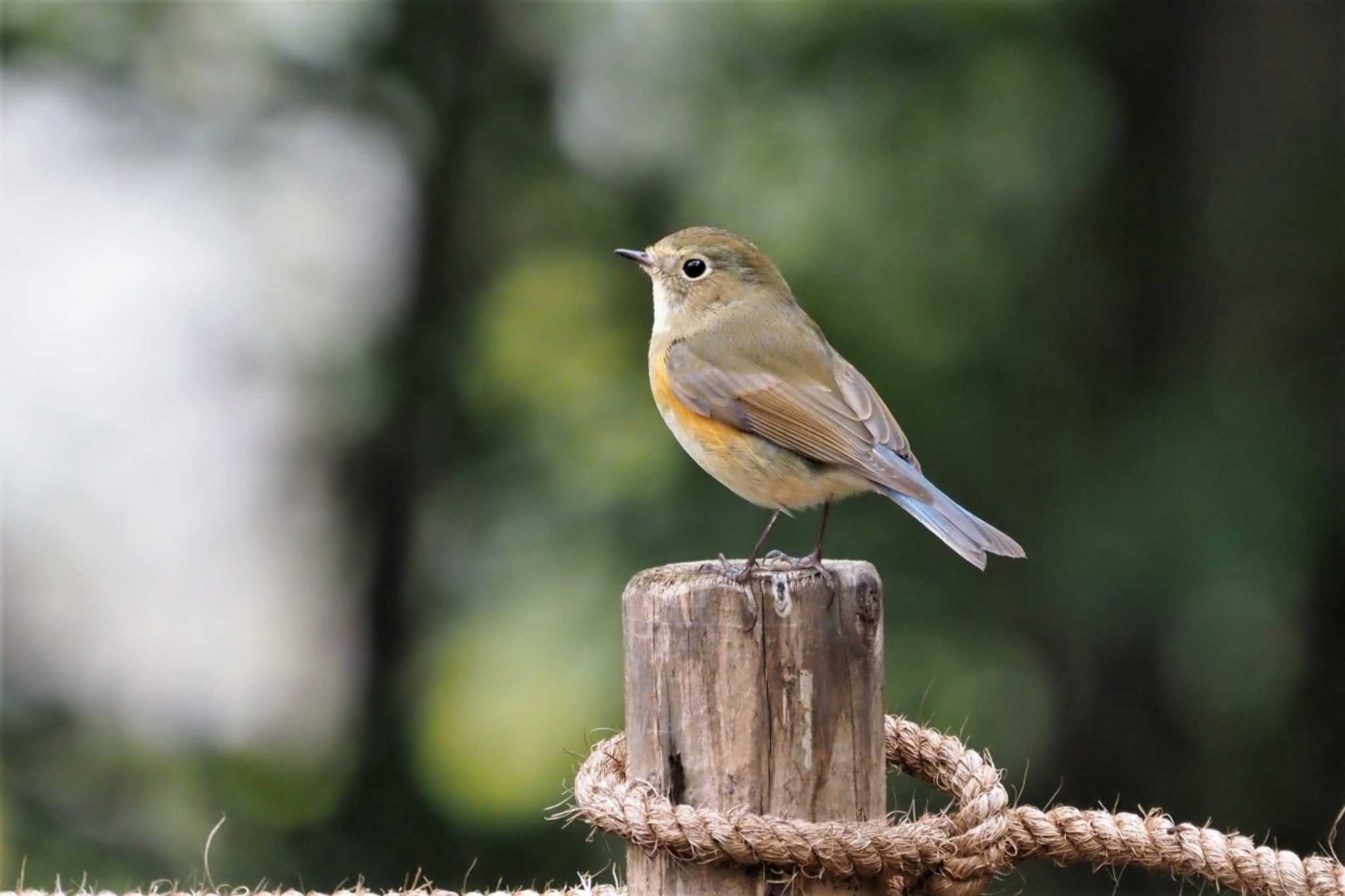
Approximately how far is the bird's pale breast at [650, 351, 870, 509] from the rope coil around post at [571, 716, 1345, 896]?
0.98 m

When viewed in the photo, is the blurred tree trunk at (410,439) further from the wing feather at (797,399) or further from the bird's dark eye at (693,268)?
the wing feather at (797,399)

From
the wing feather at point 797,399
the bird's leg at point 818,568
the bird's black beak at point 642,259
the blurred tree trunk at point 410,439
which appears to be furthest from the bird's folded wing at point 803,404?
the blurred tree trunk at point 410,439

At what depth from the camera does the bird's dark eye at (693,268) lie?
14.6 feet

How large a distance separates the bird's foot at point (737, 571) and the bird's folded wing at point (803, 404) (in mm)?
865

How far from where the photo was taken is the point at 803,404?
3.96 metres

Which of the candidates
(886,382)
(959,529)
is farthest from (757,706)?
(886,382)

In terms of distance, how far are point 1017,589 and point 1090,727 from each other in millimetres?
728

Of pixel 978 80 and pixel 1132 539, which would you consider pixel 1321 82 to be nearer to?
pixel 978 80

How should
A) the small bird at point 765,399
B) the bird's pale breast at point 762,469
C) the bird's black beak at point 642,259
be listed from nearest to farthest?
the small bird at point 765,399, the bird's pale breast at point 762,469, the bird's black beak at point 642,259

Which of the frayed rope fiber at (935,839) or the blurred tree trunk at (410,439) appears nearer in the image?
the frayed rope fiber at (935,839)

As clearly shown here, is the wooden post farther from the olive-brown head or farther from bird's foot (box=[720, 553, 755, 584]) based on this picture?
the olive-brown head

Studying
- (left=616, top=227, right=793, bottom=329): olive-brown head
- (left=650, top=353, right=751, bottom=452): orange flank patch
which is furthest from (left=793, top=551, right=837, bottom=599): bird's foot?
(left=616, top=227, right=793, bottom=329): olive-brown head

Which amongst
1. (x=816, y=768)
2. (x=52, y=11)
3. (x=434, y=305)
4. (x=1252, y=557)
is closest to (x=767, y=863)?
(x=816, y=768)

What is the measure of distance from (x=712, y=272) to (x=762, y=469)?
84cm
